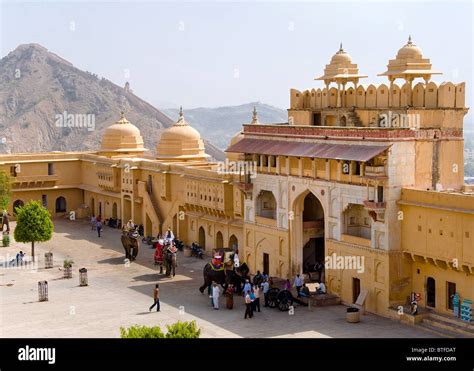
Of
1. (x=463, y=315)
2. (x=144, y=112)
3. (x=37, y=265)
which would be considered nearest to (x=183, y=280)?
(x=37, y=265)

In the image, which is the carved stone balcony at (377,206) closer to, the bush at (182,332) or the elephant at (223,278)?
the elephant at (223,278)

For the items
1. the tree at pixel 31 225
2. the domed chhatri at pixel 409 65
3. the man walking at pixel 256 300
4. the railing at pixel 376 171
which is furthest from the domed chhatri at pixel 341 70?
the tree at pixel 31 225

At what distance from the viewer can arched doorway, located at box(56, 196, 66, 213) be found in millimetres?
60938

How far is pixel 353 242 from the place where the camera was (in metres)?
33.2

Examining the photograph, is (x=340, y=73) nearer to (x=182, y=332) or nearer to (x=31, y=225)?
(x=31, y=225)

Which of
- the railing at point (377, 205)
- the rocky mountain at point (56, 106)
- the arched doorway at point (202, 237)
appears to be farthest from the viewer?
the rocky mountain at point (56, 106)

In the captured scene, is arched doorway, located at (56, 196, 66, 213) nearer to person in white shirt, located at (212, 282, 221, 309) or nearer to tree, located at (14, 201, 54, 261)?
tree, located at (14, 201, 54, 261)

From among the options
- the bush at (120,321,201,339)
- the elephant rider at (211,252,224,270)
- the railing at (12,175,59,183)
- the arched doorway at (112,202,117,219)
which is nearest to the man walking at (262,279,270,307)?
the elephant rider at (211,252,224,270)

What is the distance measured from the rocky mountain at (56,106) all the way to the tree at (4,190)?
267 feet

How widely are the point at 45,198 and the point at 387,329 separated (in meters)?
35.5

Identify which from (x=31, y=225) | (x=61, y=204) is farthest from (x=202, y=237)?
(x=61, y=204)

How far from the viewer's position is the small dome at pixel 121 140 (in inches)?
2391

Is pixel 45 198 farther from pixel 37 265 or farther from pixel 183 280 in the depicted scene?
pixel 183 280

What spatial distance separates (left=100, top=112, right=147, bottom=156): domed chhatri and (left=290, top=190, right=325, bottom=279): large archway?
24506mm
